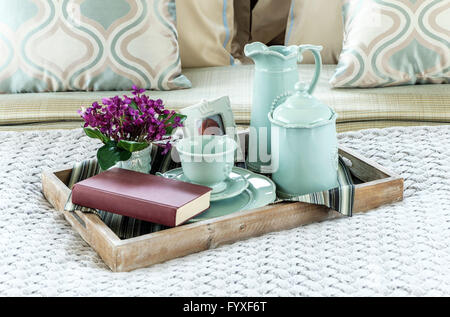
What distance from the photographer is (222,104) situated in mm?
1273

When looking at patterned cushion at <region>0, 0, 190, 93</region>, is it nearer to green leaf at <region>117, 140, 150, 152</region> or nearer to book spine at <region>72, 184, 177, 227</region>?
green leaf at <region>117, 140, 150, 152</region>

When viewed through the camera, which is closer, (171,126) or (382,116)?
(171,126)

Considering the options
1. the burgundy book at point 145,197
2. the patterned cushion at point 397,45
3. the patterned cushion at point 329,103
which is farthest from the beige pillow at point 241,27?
the burgundy book at point 145,197

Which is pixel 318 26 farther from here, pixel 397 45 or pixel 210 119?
pixel 210 119

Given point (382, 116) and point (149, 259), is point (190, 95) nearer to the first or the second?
point (382, 116)

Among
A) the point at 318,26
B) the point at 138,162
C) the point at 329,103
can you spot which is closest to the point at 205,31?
the point at 318,26

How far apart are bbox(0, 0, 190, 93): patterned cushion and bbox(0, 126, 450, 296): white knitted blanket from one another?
2.12ft

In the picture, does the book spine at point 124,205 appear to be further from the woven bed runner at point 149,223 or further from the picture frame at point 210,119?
the picture frame at point 210,119

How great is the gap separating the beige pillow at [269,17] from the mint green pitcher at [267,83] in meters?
1.00

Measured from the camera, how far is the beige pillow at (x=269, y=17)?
218cm

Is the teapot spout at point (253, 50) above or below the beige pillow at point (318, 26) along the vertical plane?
above

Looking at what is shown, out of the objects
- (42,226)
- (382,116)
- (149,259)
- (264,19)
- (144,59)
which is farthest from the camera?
(264,19)
